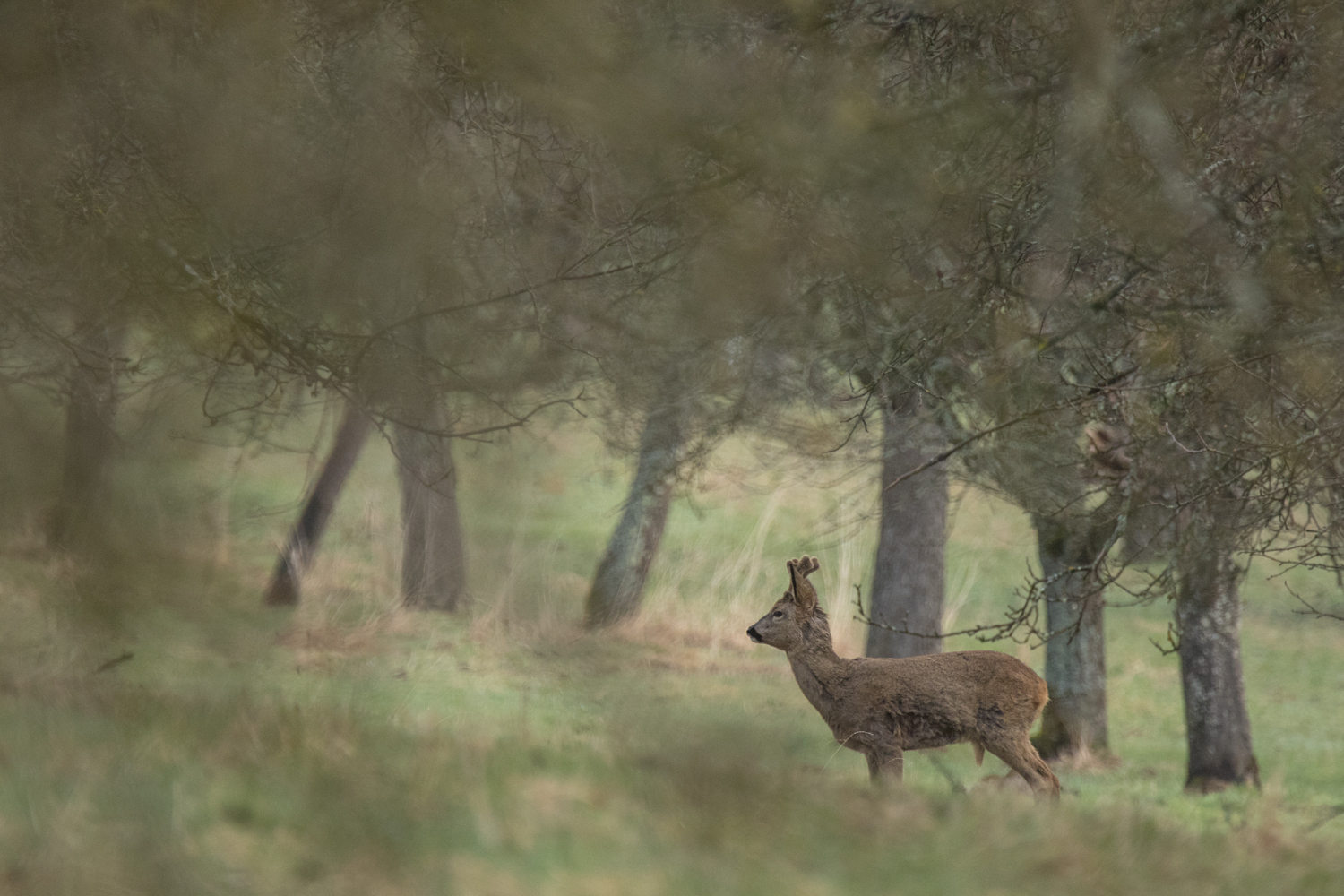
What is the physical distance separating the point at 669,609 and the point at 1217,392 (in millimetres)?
6626

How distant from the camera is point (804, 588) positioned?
5.84 metres

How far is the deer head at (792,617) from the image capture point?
580cm

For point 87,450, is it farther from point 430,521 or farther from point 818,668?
point 818,668

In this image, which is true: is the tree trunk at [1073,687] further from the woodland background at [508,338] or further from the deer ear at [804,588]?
the deer ear at [804,588]

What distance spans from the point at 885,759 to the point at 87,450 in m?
3.24

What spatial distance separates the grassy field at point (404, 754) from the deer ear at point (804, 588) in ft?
1.75

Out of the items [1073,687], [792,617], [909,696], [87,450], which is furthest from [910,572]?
[87,450]

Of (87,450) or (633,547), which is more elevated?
(633,547)

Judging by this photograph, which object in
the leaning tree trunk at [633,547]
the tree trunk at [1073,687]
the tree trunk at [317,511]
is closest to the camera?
the tree trunk at [317,511]

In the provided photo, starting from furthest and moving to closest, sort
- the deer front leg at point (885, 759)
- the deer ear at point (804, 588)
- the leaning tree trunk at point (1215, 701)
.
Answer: the leaning tree trunk at point (1215, 701) → the deer ear at point (804, 588) → the deer front leg at point (885, 759)

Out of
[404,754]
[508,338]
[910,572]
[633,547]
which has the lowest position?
[404,754]

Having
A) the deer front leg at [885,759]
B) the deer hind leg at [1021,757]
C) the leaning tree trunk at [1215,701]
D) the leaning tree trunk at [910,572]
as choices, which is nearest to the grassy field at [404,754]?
the deer front leg at [885,759]

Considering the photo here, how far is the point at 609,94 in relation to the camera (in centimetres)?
437

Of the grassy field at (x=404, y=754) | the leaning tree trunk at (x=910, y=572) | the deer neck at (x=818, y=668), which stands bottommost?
the grassy field at (x=404, y=754)
